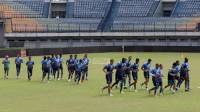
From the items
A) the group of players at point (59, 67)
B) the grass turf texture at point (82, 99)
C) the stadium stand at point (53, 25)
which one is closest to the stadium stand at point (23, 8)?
the stadium stand at point (53, 25)

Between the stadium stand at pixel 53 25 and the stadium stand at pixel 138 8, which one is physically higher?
the stadium stand at pixel 138 8

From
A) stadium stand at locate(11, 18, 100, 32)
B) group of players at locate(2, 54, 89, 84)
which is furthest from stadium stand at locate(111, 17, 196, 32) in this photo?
group of players at locate(2, 54, 89, 84)

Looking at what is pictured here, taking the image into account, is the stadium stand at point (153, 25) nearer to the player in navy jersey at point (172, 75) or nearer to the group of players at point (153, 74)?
the group of players at point (153, 74)

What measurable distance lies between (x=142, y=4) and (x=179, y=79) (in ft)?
185

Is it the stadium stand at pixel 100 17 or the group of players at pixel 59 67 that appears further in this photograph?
the stadium stand at pixel 100 17

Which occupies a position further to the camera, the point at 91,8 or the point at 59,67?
the point at 91,8

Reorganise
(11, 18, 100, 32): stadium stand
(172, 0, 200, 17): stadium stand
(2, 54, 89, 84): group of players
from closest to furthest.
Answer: (2, 54, 89, 84): group of players < (11, 18, 100, 32): stadium stand < (172, 0, 200, 17): stadium stand

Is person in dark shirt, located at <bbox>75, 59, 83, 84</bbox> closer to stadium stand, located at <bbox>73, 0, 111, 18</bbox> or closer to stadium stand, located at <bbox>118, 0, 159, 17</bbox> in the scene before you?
stadium stand, located at <bbox>73, 0, 111, 18</bbox>

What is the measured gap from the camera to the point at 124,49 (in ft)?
243

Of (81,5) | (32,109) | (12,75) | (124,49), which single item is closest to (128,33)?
(124,49)

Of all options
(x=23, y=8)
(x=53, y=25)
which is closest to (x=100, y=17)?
(x=53, y=25)

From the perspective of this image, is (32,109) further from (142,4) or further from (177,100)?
(142,4)

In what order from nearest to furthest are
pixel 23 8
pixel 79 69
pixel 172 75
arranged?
pixel 172 75, pixel 79 69, pixel 23 8

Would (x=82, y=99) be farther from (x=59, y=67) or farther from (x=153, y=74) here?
(x=59, y=67)
